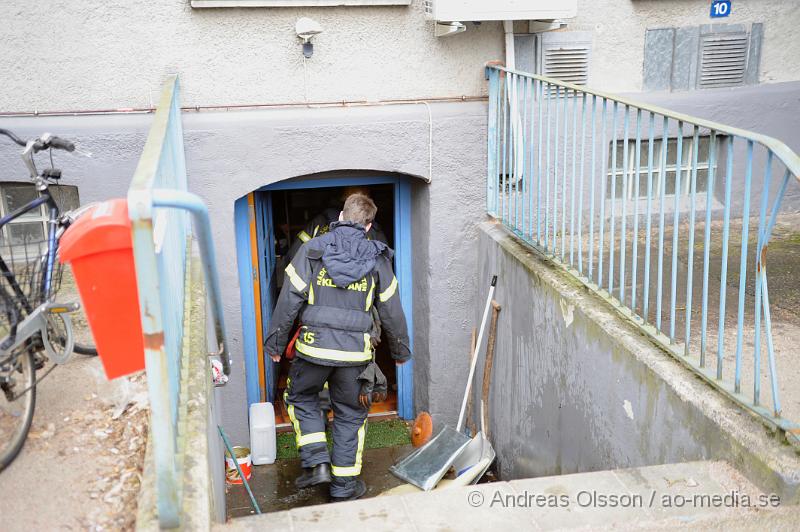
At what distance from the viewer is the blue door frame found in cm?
603

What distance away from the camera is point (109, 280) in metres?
2.26

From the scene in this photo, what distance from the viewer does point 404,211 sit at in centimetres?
634

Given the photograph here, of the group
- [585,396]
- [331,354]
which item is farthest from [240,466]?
[585,396]

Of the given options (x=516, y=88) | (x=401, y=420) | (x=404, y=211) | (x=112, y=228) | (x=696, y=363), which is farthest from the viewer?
(x=401, y=420)

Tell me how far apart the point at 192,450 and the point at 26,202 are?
3.54 meters

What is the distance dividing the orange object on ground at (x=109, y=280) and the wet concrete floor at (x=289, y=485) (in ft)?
10.0

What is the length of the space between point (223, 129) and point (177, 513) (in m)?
3.58

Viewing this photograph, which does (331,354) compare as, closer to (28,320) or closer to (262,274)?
(262,274)

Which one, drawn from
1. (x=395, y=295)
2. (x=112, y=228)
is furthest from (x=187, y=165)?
(x=112, y=228)

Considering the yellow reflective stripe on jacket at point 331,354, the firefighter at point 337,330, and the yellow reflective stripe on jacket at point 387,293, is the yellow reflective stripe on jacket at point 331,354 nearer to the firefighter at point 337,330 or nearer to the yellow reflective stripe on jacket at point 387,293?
the firefighter at point 337,330

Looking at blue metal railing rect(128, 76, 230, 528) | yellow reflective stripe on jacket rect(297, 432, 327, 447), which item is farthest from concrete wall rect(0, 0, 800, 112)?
blue metal railing rect(128, 76, 230, 528)

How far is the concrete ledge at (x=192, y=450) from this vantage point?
2361 millimetres

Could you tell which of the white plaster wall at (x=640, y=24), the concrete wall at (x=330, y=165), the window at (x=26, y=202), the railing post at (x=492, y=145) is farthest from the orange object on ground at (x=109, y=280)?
the white plaster wall at (x=640, y=24)

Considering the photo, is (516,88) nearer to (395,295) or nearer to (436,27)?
(436,27)
